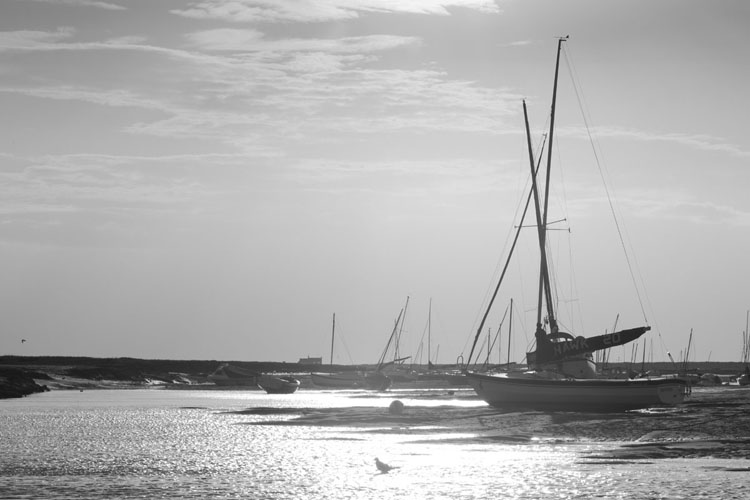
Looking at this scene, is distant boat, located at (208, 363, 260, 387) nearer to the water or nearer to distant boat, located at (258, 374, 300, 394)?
distant boat, located at (258, 374, 300, 394)

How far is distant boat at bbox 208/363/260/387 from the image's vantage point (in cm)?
15888

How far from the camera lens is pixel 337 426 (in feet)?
180

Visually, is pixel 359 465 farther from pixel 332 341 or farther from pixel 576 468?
pixel 332 341

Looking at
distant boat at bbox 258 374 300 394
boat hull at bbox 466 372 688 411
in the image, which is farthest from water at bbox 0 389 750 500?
distant boat at bbox 258 374 300 394

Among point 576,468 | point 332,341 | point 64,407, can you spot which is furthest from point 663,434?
point 332,341

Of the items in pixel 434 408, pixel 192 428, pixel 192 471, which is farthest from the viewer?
pixel 434 408

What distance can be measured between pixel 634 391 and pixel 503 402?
7808mm

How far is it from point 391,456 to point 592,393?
24.1 metres

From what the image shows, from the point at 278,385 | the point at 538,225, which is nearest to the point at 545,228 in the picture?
the point at 538,225

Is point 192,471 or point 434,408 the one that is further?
point 434,408

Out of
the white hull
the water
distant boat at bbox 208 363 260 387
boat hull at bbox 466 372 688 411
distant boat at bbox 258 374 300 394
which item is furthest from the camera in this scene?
distant boat at bbox 208 363 260 387

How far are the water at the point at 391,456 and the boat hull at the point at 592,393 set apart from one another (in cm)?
139

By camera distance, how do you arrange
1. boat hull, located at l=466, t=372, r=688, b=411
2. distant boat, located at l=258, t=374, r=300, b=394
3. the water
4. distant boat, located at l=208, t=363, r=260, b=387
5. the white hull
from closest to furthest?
1. the water
2. boat hull, located at l=466, t=372, r=688, b=411
3. distant boat, located at l=258, t=374, r=300, b=394
4. the white hull
5. distant boat, located at l=208, t=363, r=260, b=387

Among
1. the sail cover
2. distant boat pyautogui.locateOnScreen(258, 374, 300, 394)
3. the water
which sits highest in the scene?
the sail cover
